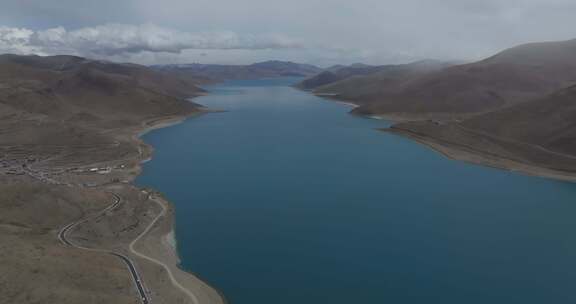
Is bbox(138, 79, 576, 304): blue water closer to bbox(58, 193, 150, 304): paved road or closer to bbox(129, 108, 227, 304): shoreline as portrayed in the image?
bbox(129, 108, 227, 304): shoreline

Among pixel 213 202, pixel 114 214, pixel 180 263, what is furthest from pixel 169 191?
pixel 180 263

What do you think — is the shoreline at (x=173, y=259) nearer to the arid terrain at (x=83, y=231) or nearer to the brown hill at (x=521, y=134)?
the arid terrain at (x=83, y=231)

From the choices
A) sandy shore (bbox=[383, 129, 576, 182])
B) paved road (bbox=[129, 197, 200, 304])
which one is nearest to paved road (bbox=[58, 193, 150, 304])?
paved road (bbox=[129, 197, 200, 304])

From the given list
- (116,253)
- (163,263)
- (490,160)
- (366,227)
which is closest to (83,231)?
(116,253)

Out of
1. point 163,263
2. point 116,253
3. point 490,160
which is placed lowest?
point 163,263

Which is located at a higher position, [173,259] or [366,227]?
[366,227]

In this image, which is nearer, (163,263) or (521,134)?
(163,263)

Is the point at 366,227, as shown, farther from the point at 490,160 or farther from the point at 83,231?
the point at 490,160

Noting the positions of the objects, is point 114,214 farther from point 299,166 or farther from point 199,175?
point 299,166

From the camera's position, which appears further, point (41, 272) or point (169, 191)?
point (169, 191)
